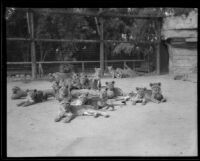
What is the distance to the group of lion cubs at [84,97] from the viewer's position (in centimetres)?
567

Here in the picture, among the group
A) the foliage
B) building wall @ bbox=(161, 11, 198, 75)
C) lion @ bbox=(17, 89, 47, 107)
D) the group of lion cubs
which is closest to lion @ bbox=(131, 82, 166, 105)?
the group of lion cubs

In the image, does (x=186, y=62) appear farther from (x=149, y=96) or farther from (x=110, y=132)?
(x=110, y=132)

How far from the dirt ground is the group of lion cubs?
233mm

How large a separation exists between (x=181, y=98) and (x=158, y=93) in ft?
3.08

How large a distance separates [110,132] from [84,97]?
172 cm

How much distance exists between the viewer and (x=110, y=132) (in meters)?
4.57

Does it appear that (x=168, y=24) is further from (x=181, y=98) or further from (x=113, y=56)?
(x=181, y=98)

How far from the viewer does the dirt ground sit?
3.73 metres

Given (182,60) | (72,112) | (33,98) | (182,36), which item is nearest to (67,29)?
(182,36)

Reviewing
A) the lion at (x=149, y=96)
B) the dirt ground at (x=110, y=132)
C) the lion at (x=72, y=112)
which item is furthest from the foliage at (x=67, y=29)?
the lion at (x=72, y=112)

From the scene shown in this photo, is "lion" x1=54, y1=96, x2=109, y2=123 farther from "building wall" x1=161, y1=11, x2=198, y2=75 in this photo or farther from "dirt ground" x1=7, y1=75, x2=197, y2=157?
"building wall" x1=161, y1=11, x2=198, y2=75
